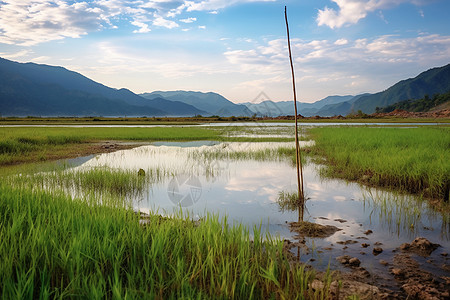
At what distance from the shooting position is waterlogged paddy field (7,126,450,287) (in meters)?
3.96

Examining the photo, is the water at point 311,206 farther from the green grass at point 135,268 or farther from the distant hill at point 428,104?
the distant hill at point 428,104

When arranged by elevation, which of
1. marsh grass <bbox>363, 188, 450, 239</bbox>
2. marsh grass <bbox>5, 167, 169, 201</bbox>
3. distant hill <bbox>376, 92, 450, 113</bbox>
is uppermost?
distant hill <bbox>376, 92, 450, 113</bbox>

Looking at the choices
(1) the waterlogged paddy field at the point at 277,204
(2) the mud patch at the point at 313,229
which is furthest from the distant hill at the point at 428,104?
(2) the mud patch at the point at 313,229

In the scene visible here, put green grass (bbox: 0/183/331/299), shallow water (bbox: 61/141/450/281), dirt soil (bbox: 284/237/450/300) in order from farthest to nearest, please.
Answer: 1. shallow water (bbox: 61/141/450/281)
2. dirt soil (bbox: 284/237/450/300)
3. green grass (bbox: 0/183/331/299)

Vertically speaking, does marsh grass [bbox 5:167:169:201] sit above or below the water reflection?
above

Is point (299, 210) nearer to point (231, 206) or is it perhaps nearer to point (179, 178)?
point (231, 206)

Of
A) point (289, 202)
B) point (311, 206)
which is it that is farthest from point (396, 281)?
point (289, 202)

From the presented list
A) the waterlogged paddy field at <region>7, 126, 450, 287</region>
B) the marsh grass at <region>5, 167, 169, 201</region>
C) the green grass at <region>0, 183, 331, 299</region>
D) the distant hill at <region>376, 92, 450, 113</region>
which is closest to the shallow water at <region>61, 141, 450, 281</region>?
the waterlogged paddy field at <region>7, 126, 450, 287</region>

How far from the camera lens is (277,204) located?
6160 mm

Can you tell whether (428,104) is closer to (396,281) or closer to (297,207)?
(297,207)

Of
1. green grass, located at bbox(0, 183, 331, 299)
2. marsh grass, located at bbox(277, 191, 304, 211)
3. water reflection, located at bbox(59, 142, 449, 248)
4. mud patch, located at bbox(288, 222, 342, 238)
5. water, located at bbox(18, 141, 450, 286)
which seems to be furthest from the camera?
marsh grass, located at bbox(277, 191, 304, 211)

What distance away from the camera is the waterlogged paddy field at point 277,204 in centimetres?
396

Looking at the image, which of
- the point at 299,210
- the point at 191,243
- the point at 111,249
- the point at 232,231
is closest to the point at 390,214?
the point at 299,210

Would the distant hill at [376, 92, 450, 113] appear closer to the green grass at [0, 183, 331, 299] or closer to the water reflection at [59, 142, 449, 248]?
the water reflection at [59, 142, 449, 248]
